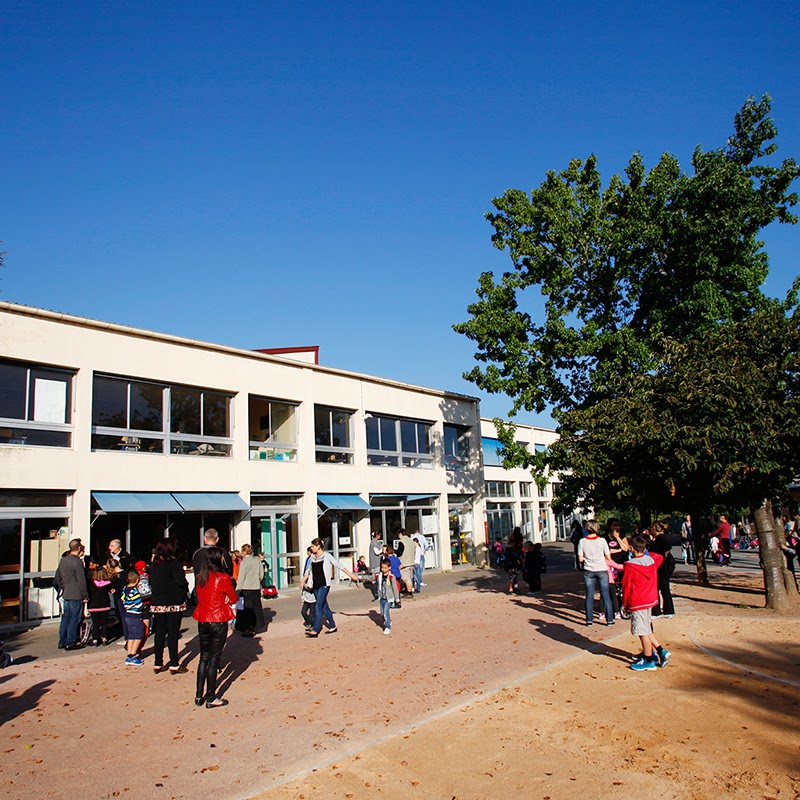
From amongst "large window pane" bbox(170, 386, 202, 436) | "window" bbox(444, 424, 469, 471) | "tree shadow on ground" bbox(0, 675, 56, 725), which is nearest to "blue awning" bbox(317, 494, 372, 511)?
"large window pane" bbox(170, 386, 202, 436)

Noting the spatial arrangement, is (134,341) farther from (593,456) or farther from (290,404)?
(593,456)

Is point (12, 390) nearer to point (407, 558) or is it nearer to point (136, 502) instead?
point (136, 502)

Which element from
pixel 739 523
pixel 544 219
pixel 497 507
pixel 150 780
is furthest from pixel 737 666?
pixel 497 507

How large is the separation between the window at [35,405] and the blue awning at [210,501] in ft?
10.8

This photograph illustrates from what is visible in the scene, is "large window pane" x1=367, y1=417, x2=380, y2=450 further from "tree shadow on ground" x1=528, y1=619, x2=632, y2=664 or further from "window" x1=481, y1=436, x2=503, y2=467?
"window" x1=481, y1=436, x2=503, y2=467

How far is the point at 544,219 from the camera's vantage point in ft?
70.0

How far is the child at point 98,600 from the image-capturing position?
12383 mm

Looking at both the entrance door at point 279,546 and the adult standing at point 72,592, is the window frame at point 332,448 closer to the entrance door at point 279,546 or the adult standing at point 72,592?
the entrance door at point 279,546

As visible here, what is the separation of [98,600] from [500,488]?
107 ft

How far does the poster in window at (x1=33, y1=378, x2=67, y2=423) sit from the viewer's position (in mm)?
16750

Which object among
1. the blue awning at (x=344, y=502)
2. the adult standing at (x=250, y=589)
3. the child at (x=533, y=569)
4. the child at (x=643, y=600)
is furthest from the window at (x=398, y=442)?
the child at (x=643, y=600)

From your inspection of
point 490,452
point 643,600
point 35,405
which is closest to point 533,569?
point 643,600

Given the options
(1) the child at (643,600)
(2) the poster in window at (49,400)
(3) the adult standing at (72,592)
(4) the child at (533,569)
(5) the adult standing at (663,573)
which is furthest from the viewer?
(4) the child at (533,569)

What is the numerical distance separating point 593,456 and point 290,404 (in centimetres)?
1203
